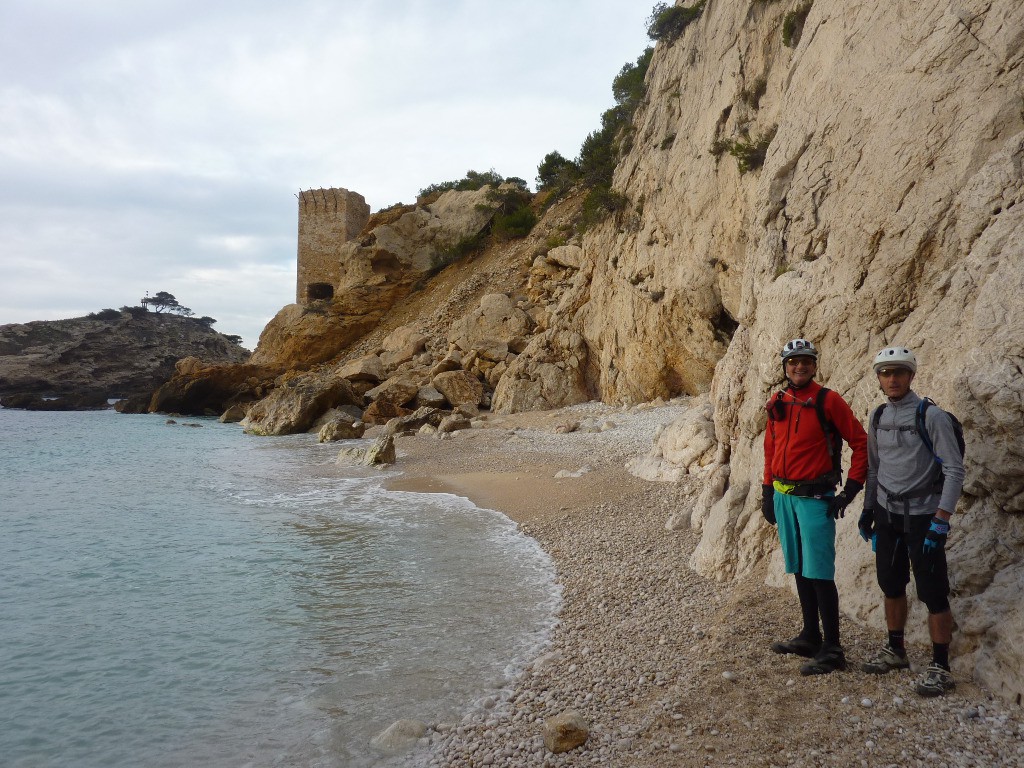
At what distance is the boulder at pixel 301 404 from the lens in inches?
902

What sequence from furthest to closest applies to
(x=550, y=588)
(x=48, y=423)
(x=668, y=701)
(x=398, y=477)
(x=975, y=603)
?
(x=48, y=423), (x=398, y=477), (x=550, y=588), (x=668, y=701), (x=975, y=603)

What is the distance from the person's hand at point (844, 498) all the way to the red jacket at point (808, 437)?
40mm

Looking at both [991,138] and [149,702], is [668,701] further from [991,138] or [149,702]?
[991,138]

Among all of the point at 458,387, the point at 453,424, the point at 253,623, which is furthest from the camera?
the point at 458,387

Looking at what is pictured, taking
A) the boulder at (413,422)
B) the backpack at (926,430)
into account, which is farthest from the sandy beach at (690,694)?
the boulder at (413,422)

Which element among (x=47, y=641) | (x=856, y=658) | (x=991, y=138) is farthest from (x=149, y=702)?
(x=991, y=138)

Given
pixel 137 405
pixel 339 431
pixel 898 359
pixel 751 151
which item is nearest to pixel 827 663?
pixel 898 359

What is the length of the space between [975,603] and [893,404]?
1.08m

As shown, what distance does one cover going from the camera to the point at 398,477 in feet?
41.4

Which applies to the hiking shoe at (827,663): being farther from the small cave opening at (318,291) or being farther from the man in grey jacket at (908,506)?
the small cave opening at (318,291)

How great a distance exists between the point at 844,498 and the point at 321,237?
40281 millimetres

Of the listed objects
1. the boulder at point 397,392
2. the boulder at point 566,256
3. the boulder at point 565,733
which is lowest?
the boulder at point 565,733

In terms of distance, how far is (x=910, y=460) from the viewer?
10.4ft

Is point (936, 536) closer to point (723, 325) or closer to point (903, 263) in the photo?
point (903, 263)
